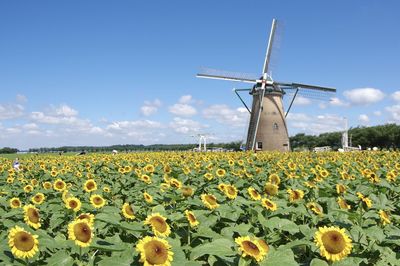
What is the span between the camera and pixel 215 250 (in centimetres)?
245

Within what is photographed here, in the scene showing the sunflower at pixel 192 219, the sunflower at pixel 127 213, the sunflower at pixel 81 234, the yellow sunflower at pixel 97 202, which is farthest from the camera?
the yellow sunflower at pixel 97 202

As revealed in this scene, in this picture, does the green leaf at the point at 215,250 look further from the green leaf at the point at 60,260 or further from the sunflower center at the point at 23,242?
the sunflower center at the point at 23,242

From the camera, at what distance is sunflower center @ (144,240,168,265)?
222 cm

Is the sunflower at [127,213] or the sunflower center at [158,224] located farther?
the sunflower at [127,213]

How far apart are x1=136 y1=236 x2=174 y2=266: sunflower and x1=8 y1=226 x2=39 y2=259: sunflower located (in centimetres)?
65

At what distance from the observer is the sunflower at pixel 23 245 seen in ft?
7.95

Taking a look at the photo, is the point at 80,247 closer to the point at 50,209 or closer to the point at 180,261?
the point at 180,261

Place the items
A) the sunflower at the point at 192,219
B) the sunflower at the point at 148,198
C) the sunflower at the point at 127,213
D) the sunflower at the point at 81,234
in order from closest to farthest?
1. the sunflower at the point at 81,234
2. the sunflower at the point at 192,219
3. the sunflower at the point at 127,213
4. the sunflower at the point at 148,198

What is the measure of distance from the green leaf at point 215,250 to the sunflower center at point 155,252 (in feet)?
0.69

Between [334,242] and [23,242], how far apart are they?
1838 millimetres

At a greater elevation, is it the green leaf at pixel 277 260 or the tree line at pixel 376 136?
the tree line at pixel 376 136

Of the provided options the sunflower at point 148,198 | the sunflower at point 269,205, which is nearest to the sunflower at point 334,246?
the sunflower at point 269,205

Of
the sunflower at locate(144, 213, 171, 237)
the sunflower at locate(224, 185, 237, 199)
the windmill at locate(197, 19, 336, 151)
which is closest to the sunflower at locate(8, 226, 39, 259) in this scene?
the sunflower at locate(144, 213, 171, 237)

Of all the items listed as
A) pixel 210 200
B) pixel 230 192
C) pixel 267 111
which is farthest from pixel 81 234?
pixel 267 111
